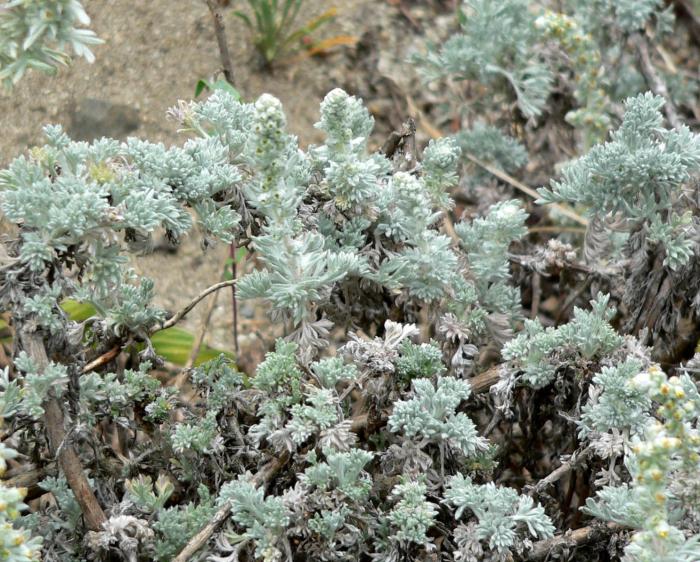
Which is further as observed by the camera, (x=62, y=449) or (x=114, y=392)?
(x=114, y=392)

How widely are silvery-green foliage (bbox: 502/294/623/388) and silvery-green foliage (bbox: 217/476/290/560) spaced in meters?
0.60

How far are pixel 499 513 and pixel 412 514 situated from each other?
17cm

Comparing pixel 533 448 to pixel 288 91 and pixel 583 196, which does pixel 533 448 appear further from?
pixel 288 91

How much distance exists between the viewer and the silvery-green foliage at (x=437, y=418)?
1.85 metres

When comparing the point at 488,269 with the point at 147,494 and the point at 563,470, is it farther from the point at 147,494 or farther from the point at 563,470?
the point at 147,494

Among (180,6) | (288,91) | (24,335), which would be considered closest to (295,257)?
(24,335)

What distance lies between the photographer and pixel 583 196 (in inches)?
81.9

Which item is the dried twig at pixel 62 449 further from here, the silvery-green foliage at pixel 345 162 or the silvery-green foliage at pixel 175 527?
the silvery-green foliage at pixel 345 162

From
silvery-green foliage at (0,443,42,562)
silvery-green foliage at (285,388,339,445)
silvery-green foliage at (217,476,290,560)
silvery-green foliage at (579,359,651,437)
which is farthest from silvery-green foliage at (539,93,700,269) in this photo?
silvery-green foliage at (0,443,42,562)

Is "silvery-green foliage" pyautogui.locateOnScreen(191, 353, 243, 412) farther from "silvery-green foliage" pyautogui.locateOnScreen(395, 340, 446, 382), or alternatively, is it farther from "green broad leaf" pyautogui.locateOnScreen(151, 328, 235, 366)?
"green broad leaf" pyautogui.locateOnScreen(151, 328, 235, 366)

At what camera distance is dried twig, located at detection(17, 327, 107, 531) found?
67.0 inches

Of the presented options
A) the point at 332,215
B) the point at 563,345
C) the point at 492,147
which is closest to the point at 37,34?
the point at 332,215

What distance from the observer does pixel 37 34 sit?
1629 mm

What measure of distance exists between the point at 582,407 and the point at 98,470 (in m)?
1.02
